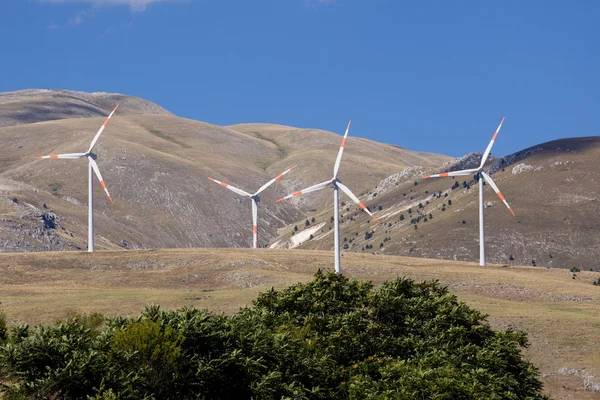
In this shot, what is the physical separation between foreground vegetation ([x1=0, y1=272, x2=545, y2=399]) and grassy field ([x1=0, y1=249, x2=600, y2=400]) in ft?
49.2

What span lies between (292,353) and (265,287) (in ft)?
170

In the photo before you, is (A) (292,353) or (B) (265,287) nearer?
(A) (292,353)

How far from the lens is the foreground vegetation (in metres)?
42.8

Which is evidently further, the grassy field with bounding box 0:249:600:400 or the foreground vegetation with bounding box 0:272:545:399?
the grassy field with bounding box 0:249:600:400

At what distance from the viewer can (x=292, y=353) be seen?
2023 inches

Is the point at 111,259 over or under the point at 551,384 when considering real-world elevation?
over

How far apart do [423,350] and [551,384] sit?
18.6m

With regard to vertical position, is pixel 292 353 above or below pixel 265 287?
below

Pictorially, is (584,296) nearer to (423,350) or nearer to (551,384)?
(551,384)

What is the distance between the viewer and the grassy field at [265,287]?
79.2 metres

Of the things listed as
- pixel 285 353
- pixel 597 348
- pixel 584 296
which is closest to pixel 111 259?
pixel 584 296

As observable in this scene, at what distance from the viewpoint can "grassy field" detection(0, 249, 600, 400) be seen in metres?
79.2

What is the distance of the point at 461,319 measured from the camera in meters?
59.2

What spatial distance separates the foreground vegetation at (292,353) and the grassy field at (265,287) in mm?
14989
